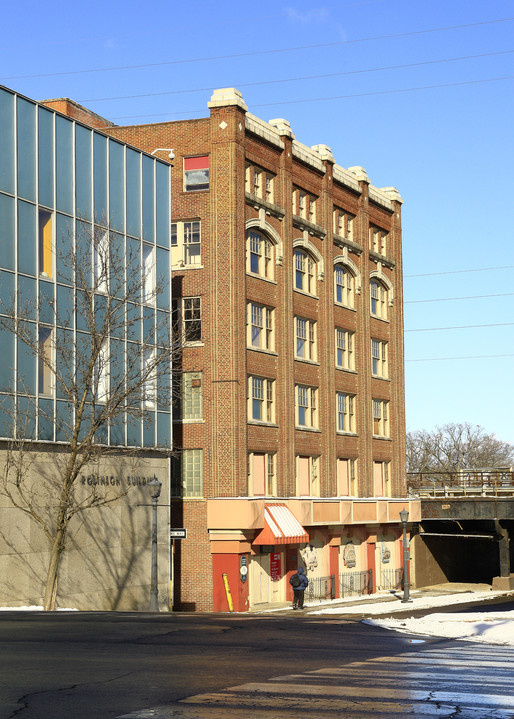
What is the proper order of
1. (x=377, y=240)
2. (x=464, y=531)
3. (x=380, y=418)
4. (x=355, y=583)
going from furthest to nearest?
1. (x=464, y=531)
2. (x=377, y=240)
3. (x=380, y=418)
4. (x=355, y=583)

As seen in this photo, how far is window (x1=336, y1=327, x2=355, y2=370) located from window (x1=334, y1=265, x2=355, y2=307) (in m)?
1.67

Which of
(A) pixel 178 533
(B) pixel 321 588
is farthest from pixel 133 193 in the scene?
(B) pixel 321 588

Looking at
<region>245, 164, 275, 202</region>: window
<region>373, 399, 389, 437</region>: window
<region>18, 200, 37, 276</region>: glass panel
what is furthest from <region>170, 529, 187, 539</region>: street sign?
<region>373, 399, 389, 437</region>: window

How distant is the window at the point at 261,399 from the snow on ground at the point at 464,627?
65.7ft

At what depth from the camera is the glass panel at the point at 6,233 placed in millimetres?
33250

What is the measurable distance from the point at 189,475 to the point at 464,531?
2628 centimetres

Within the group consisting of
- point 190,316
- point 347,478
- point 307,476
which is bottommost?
point 347,478

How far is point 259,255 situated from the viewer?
160 feet

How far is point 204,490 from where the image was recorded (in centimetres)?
4578

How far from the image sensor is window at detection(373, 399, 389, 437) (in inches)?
2399

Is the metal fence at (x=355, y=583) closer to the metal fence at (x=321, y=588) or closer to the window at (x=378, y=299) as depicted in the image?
the metal fence at (x=321, y=588)

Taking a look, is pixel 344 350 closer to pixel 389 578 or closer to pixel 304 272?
pixel 304 272

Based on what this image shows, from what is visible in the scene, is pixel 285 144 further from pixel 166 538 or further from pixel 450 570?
pixel 450 570

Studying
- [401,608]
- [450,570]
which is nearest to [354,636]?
[401,608]
